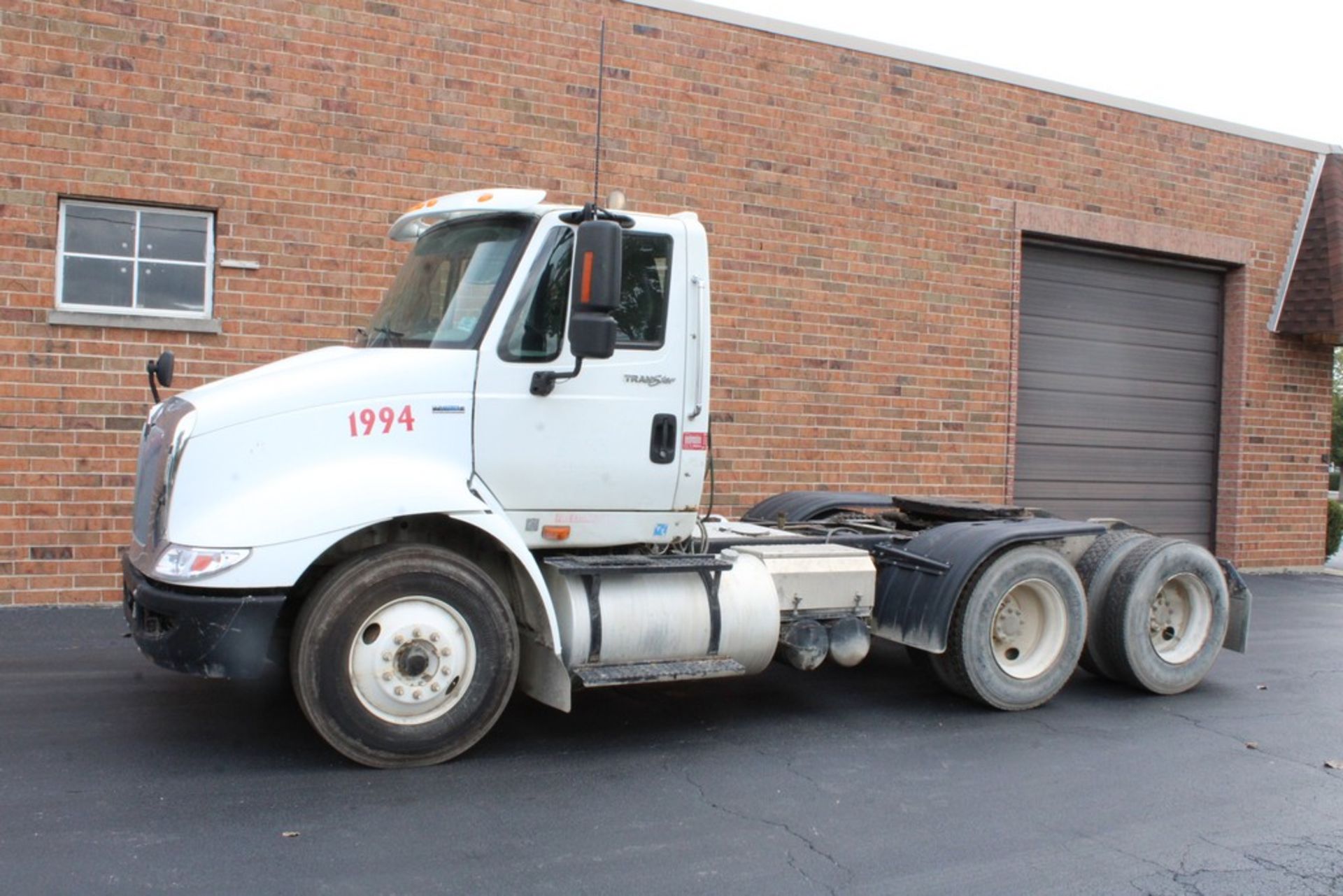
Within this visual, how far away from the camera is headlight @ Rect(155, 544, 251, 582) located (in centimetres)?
508

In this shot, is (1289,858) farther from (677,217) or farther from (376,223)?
(376,223)

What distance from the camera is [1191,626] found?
7.71m

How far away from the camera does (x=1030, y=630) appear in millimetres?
7297

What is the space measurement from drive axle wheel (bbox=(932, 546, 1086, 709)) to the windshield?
3324 mm

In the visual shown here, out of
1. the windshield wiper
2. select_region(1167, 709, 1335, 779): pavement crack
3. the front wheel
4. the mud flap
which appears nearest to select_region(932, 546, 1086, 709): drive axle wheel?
select_region(1167, 709, 1335, 779): pavement crack

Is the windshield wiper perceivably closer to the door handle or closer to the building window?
the door handle

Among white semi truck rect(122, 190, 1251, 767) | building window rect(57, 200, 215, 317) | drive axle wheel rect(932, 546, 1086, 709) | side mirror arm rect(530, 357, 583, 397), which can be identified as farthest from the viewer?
building window rect(57, 200, 215, 317)

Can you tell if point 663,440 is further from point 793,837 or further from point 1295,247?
point 1295,247

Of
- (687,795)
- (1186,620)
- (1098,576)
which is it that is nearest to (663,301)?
(687,795)

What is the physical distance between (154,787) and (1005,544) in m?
4.76

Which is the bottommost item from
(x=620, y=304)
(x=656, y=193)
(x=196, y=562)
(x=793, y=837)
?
(x=793, y=837)

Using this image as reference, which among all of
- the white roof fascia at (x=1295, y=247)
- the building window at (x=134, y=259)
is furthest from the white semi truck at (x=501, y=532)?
the white roof fascia at (x=1295, y=247)

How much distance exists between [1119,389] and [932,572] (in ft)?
25.1

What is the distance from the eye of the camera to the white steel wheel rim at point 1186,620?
301 inches
